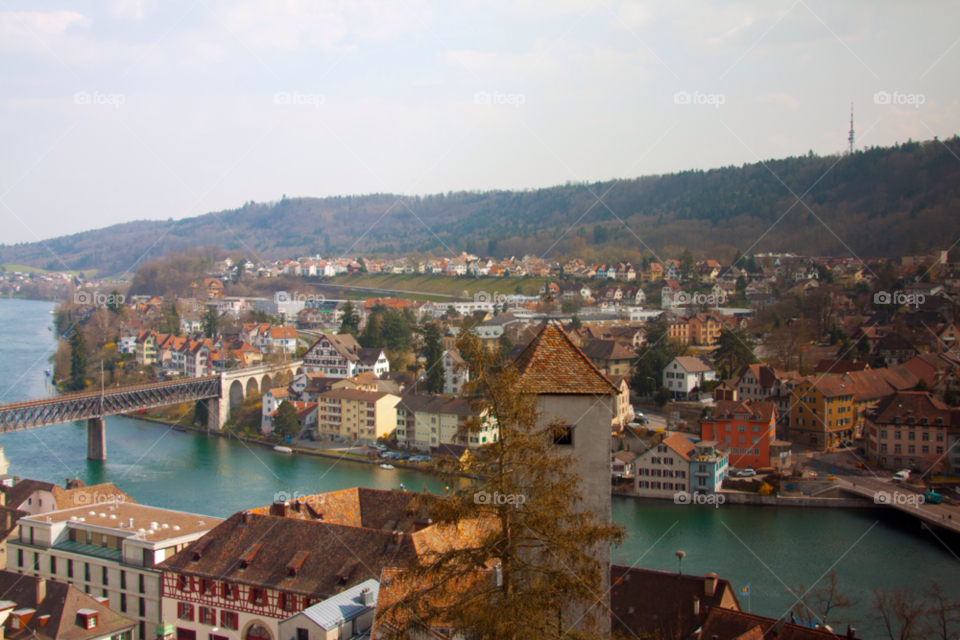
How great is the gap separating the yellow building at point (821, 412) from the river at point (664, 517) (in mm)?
4590

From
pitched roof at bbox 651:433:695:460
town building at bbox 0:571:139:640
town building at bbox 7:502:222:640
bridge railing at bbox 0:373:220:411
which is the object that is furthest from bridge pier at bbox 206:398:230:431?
town building at bbox 0:571:139:640

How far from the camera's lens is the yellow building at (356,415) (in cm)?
2417

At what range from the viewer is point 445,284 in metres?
57.0

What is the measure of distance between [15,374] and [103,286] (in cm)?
3174

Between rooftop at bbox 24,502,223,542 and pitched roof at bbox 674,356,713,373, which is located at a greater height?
pitched roof at bbox 674,356,713,373

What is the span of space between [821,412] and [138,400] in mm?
20235

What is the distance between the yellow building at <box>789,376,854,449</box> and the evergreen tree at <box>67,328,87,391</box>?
2513 cm

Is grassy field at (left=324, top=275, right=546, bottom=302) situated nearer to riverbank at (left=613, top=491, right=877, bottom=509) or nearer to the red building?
the red building

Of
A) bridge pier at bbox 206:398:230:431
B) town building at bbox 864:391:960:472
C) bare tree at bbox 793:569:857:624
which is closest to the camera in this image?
bare tree at bbox 793:569:857:624

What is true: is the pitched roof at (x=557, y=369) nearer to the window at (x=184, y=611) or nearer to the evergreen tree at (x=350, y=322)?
the window at (x=184, y=611)

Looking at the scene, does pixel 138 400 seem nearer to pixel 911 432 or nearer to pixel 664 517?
pixel 664 517

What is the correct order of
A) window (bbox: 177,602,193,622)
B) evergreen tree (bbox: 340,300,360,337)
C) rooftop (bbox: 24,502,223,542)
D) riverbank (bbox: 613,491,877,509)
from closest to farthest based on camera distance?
window (bbox: 177,602,193,622) < rooftop (bbox: 24,502,223,542) < riverbank (bbox: 613,491,877,509) < evergreen tree (bbox: 340,300,360,337)

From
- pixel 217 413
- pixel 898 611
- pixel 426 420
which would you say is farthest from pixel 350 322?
pixel 898 611

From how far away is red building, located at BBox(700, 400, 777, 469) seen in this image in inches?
767
